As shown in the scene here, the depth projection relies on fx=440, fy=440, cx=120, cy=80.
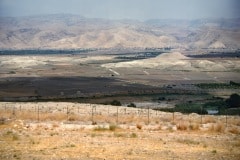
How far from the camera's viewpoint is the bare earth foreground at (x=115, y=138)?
55.9 feet

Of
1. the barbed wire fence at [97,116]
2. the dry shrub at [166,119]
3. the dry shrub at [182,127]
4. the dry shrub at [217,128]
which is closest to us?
the dry shrub at [217,128]

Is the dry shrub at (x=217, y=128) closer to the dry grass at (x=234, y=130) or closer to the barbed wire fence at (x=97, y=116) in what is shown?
the dry grass at (x=234, y=130)

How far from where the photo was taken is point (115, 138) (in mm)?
21125

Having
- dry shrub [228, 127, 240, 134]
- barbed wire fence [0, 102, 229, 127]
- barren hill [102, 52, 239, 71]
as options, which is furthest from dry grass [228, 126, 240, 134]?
barren hill [102, 52, 239, 71]

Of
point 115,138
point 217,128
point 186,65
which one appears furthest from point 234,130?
point 186,65

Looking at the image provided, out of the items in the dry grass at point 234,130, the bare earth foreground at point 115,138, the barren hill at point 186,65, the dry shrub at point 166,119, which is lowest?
the barren hill at point 186,65

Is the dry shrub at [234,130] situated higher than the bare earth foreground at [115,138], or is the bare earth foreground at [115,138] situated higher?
the bare earth foreground at [115,138]

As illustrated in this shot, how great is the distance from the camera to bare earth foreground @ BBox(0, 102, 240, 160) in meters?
17.0

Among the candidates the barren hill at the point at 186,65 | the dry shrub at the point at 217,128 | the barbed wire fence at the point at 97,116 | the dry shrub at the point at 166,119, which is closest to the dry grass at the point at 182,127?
the dry shrub at the point at 217,128

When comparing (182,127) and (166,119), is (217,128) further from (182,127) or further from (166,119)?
(166,119)

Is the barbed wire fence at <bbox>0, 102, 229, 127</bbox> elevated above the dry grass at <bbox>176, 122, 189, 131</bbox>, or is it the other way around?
the dry grass at <bbox>176, 122, 189, 131</bbox>

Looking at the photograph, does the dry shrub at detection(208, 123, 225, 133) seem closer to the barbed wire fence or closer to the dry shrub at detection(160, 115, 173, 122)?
the barbed wire fence

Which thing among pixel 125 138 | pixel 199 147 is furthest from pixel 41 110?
pixel 199 147

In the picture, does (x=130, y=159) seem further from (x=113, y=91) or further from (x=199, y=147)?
(x=113, y=91)
